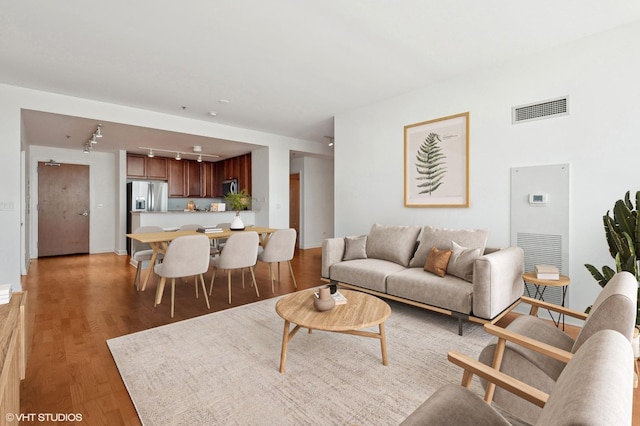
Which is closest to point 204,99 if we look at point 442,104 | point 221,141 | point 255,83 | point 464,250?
point 255,83

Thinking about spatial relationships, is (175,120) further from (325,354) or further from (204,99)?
(325,354)

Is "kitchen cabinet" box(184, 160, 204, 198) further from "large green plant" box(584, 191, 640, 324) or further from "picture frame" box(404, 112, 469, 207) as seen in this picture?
"large green plant" box(584, 191, 640, 324)

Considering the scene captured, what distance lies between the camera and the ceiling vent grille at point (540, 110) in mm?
3004

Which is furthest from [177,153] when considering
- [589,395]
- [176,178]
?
[589,395]

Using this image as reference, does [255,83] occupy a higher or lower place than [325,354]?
higher

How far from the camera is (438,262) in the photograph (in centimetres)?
313

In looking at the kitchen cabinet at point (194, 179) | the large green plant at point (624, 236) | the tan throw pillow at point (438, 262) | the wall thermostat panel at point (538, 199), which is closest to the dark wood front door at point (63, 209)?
the kitchen cabinet at point (194, 179)

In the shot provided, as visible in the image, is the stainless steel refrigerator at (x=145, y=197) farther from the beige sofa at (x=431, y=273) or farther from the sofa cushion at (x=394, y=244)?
the sofa cushion at (x=394, y=244)

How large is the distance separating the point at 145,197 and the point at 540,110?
720cm

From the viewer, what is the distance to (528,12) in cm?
249

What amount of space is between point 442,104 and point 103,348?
4.20 metres

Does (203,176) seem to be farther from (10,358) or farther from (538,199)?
(10,358)

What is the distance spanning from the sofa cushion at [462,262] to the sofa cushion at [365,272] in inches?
22.9

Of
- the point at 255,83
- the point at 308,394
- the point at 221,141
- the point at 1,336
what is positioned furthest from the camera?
the point at 221,141
